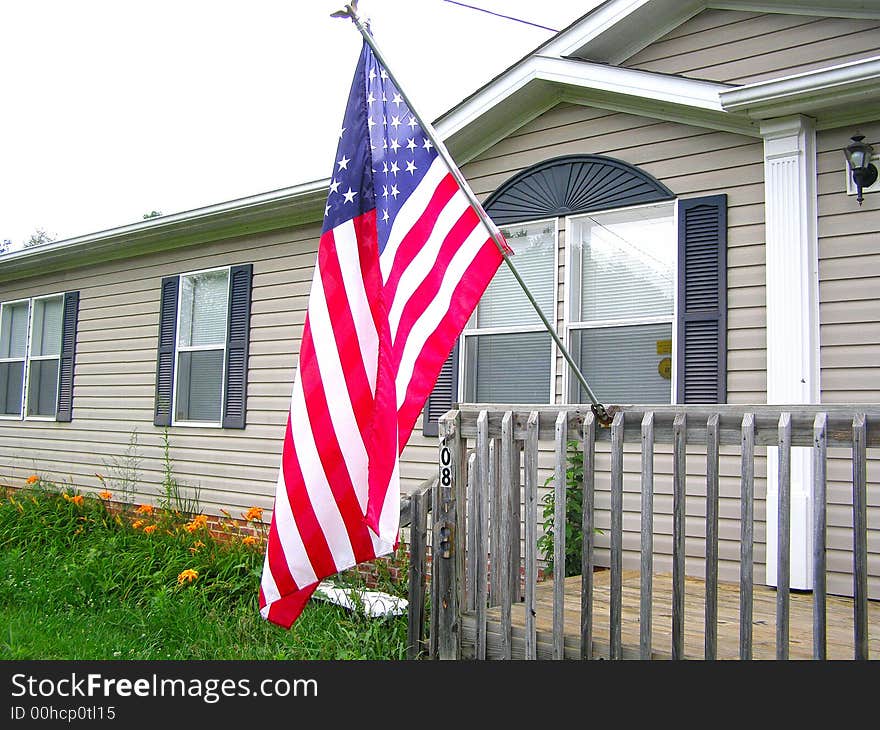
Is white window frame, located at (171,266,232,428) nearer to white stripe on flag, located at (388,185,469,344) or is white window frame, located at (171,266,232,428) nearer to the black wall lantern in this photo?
white stripe on flag, located at (388,185,469,344)

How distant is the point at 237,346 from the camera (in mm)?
8297

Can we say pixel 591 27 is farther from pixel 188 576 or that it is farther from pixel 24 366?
pixel 24 366

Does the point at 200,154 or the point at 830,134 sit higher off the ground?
the point at 200,154

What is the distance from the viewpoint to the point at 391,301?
331 cm

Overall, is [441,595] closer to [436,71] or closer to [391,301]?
[391,301]

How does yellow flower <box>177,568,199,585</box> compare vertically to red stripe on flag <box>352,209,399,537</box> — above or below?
below

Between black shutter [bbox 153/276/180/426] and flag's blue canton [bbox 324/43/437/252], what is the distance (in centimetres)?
617

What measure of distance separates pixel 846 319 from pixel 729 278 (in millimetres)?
722

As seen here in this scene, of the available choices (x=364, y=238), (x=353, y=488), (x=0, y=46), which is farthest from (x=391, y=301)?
(x=0, y=46)

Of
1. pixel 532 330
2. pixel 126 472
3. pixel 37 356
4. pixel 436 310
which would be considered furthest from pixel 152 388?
pixel 436 310

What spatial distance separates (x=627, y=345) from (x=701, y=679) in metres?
2.82

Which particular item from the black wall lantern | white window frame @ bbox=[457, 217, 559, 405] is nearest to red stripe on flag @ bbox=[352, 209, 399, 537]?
white window frame @ bbox=[457, 217, 559, 405]

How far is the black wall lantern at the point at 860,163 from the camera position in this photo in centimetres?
475

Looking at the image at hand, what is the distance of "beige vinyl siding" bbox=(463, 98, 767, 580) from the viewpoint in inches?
202
